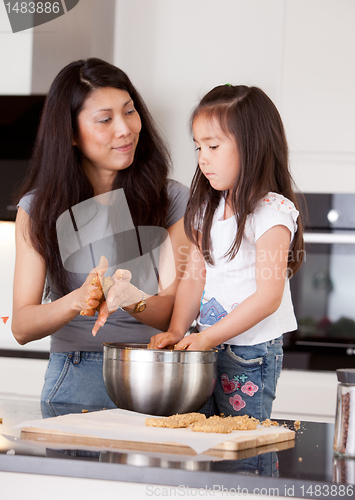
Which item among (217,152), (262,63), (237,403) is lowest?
(237,403)

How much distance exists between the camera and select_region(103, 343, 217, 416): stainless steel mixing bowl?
2.77ft

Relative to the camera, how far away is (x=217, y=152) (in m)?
1.19

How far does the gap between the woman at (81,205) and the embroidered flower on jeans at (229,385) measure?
240 millimetres

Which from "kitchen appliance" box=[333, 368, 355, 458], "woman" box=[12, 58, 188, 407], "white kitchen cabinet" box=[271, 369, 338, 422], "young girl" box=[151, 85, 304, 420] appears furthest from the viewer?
"white kitchen cabinet" box=[271, 369, 338, 422]

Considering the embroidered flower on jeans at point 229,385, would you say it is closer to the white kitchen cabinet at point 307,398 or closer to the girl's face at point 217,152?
the girl's face at point 217,152

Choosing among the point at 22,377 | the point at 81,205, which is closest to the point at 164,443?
the point at 81,205

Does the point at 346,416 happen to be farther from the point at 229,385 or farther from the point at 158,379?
the point at 229,385

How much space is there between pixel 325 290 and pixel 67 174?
1158 mm

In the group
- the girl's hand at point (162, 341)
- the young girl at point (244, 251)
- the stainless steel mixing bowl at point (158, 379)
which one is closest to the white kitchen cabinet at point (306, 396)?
the young girl at point (244, 251)

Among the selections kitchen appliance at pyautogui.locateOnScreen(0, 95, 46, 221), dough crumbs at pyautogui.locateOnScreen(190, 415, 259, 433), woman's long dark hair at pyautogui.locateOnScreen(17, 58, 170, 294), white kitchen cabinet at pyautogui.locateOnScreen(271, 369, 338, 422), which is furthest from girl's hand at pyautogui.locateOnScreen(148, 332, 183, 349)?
kitchen appliance at pyautogui.locateOnScreen(0, 95, 46, 221)

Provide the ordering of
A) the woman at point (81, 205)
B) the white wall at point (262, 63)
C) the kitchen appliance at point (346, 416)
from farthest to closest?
the white wall at point (262, 63) → the woman at point (81, 205) → the kitchen appliance at point (346, 416)

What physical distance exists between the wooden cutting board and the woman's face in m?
0.77

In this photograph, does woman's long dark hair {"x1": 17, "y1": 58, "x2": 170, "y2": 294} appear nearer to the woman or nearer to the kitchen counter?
the woman

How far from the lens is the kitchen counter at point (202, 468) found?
0.59 meters
